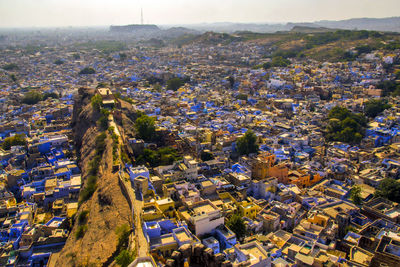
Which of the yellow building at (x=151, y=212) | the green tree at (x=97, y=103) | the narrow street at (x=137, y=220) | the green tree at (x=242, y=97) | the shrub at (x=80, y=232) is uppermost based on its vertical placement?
the green tree at (x=97, y=103)

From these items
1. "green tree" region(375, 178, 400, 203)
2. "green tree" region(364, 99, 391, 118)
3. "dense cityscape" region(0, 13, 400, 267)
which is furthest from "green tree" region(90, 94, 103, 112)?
"green tree" region(364, 99, 391, 118)

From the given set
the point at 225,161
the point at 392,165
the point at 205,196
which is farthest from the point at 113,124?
the point at 392,165

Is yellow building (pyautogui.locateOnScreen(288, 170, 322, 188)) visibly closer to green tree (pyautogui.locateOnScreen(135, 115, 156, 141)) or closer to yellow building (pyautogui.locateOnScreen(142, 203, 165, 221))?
yellow building (pyautogui.locateOnScreen(142, 203, 165, 221))

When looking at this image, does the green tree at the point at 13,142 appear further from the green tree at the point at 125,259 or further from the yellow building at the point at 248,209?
the yellow building at the point at 248,209

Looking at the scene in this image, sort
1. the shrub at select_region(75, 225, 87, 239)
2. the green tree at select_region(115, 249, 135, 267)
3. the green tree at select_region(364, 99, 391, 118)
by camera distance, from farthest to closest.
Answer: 1. the green tree at select_region(364, 99, 391, 118)
2. the shrub at select_region(75, 225, 87, 239)
3. the green tree at select_region(115, 249, 135, 267)

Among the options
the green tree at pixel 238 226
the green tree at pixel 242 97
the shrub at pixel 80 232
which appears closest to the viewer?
the green tree at pixel 238 226

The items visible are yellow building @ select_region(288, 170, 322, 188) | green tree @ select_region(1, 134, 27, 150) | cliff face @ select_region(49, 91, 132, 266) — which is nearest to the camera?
cliff face @ select_region(49, 91, 132, 266)

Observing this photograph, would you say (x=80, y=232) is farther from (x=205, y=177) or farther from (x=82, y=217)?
(x=205, y=177)

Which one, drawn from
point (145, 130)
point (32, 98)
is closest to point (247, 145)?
point (145, 130)

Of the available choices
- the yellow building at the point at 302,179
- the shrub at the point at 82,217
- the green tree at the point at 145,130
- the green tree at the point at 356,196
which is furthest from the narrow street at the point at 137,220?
the green tree at the point at 356,196
